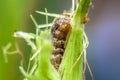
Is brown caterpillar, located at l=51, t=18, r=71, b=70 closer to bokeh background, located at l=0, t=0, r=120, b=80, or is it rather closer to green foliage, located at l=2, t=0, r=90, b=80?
green foliage, located at l=2, t=0, r=90, b=80

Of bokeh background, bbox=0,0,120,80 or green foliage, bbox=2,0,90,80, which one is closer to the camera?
green foliage, bbox=2,0,90,80

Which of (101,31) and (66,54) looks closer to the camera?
(66,54)

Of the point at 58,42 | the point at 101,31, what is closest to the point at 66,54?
the point at 58,42

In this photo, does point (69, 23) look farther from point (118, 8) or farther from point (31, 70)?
point (118, 8)

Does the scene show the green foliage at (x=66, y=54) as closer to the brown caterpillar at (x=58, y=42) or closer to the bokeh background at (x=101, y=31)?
the brown caterpillar at (x=58, y=42)

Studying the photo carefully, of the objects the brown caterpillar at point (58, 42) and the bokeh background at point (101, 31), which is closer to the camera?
the brown caterpillar at point (58, 42)

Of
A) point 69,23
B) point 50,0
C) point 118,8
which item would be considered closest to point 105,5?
point 118,8

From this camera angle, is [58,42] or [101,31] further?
[101,31]

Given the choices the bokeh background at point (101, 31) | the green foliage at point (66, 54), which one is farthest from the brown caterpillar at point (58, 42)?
the bokeh background at point (101, 31)

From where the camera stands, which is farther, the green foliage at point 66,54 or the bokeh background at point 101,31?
the bokeh background at point 101,31

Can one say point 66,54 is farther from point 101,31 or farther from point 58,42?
point 101,31

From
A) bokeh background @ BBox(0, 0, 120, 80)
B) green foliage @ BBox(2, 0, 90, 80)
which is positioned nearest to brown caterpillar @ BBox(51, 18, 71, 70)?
green foliage @ BBox(2, 0, 90, 80)
